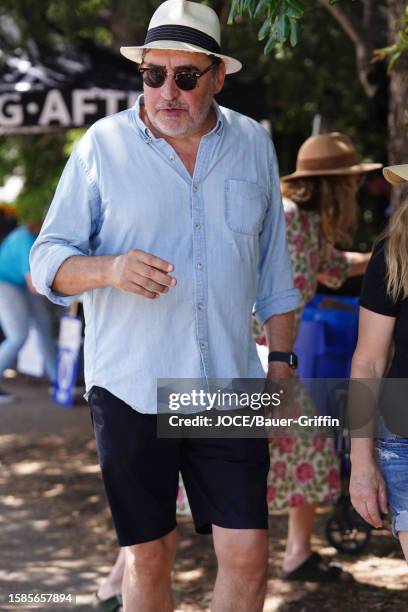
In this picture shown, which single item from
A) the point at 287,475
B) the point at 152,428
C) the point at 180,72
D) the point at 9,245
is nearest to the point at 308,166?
the point at 287,475

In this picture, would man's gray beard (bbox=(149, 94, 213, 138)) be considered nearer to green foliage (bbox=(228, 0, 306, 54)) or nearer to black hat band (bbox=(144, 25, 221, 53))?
black hat band (bbox=(144, 25, 221, 53))

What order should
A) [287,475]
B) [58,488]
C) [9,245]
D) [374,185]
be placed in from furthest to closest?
[374,185] < [9,245] < [58,488] < [287,475]

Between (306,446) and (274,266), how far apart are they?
1.43m

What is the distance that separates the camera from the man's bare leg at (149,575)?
139 inches

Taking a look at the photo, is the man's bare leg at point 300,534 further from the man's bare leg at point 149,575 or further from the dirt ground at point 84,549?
the man's bare leg at point 149,575

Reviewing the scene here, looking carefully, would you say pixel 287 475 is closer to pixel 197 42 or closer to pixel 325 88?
pixel 197 42

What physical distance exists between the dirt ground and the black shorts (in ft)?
4.74

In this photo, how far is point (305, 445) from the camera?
4.96 metres

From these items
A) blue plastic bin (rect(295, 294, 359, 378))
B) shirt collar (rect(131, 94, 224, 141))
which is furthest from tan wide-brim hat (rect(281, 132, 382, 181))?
shirt collar (rect(131, 94, 224, 141))

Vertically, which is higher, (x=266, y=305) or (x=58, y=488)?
(x=266, y=305)

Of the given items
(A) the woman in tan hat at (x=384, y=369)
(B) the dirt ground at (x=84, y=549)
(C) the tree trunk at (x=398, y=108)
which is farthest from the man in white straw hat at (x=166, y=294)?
(C) the tree trunk at (x=398, y=108)

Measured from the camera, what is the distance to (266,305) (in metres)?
3.78

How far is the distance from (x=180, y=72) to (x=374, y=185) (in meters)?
7.45

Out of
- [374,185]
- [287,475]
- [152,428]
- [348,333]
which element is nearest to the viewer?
[152,428]
